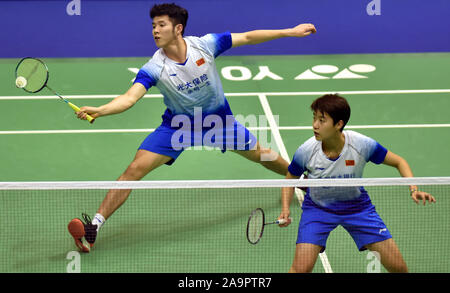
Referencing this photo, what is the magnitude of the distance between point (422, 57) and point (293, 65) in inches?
83.4

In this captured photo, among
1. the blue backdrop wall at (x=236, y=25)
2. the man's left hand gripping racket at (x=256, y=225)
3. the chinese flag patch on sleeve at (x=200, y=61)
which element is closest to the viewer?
the man's left hand gripping racket at (x=256, y=225)

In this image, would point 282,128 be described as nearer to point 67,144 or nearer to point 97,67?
point 67,144

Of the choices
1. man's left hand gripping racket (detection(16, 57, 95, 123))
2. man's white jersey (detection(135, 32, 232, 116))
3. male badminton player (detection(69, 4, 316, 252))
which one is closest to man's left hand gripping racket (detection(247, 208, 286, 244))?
male badminton player (detection(69, 4, 316, 252))

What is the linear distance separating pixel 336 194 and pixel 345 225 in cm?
25

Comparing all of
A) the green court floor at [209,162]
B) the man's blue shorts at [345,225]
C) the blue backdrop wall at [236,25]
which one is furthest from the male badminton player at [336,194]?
the blue backdrop wall at [236,25]

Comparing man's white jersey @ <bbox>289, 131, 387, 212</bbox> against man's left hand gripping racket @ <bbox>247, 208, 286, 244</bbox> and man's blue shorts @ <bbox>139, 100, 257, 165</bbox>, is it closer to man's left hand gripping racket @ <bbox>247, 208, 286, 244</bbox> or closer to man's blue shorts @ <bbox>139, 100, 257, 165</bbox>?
man's left hand gripping racket @ <bbox>247, 208, 286, 244</bbox>

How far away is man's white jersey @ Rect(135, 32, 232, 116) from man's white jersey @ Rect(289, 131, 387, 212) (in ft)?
5.50

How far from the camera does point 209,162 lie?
898 centimetres

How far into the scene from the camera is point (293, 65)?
11.9 m

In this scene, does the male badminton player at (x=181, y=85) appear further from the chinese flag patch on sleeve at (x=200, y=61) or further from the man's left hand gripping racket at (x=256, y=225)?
the man's left hand gripping racket at (x=256, y=225)

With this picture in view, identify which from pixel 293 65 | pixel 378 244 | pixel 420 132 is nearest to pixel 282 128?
pixel 420 132

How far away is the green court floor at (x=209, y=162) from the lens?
6699 millimetres

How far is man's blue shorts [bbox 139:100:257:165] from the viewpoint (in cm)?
722

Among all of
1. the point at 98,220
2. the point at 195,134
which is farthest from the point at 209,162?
the point at 98,220
